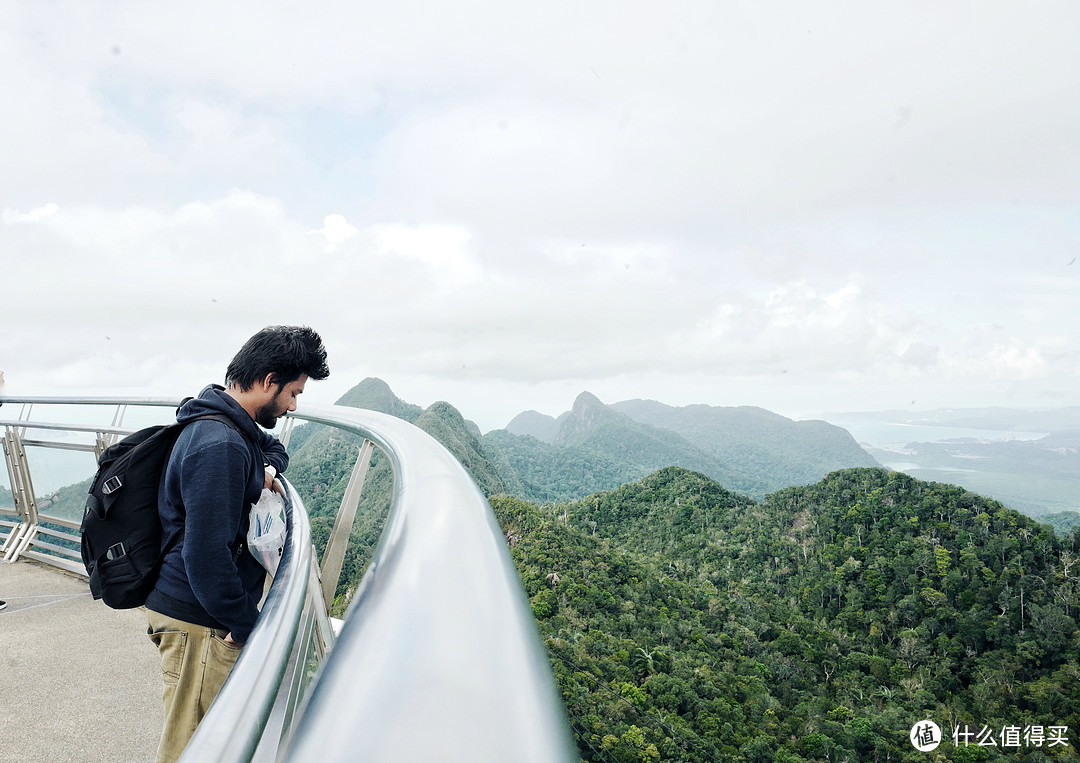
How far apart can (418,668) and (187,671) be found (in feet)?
4.64

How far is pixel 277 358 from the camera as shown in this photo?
1581 millimetres

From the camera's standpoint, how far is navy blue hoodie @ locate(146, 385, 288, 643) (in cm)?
129

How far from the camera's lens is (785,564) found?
5481 cm

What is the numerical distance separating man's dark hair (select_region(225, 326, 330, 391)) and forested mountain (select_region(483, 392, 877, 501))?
354 ft

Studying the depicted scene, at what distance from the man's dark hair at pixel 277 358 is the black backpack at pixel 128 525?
0.70ft

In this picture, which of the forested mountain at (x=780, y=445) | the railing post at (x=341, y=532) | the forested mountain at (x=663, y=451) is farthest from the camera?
the forested mountain at (x=780, y=445)

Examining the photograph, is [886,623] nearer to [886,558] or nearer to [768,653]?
[886,558]

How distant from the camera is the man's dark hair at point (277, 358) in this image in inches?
61.7

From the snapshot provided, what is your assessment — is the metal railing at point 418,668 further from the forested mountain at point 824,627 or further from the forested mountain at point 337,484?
the forested mountain at point 824,627

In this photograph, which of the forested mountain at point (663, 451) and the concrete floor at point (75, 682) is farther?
the forested mountain at point (663, 451)

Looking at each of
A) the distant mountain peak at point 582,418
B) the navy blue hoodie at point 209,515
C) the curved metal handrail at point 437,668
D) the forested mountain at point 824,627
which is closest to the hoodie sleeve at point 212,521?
the navy blue hoodie at point 209,515

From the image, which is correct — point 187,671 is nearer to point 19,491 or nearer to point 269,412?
point 269,412

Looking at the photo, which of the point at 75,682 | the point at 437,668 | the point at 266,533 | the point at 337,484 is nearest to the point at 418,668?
the point at 437,668

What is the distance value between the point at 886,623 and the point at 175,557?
56.5 meters
